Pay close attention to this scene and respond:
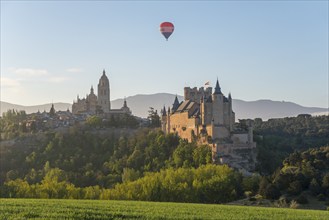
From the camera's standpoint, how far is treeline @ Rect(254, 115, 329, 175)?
228 ft

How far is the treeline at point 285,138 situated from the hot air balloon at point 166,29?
20.2 metres

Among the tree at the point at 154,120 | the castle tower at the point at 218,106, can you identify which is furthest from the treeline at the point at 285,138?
the tree at the point at 154,120

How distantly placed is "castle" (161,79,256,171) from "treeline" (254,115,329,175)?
2.50 metres

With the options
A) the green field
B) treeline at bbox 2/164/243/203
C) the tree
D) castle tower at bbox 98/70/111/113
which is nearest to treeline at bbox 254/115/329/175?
treeline at bbox 2/164/243/203

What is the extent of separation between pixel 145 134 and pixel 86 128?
1552 cm

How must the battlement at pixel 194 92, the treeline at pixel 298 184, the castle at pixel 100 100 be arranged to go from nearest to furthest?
the treeline at pixel 298 184
the battlement at pixel 194 92
the castle at pixel 100 100

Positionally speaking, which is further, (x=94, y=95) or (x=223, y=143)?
(x=94, y=95)

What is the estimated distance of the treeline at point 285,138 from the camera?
6962cm

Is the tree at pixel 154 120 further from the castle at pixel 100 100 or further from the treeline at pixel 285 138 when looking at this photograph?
the castle at pixel 100 100

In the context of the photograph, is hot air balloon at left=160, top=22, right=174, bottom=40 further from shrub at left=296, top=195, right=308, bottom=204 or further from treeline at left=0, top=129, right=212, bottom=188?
shrub at left=296, top=195, right=308, bottom=204

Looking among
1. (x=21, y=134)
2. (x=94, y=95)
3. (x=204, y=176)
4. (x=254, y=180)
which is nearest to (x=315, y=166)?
(x=254, y=180)

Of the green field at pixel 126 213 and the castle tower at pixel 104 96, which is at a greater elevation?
the castle tower at pixel 104 96

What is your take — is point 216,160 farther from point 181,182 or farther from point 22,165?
point 22,165

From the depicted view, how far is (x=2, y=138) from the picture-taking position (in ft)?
334
